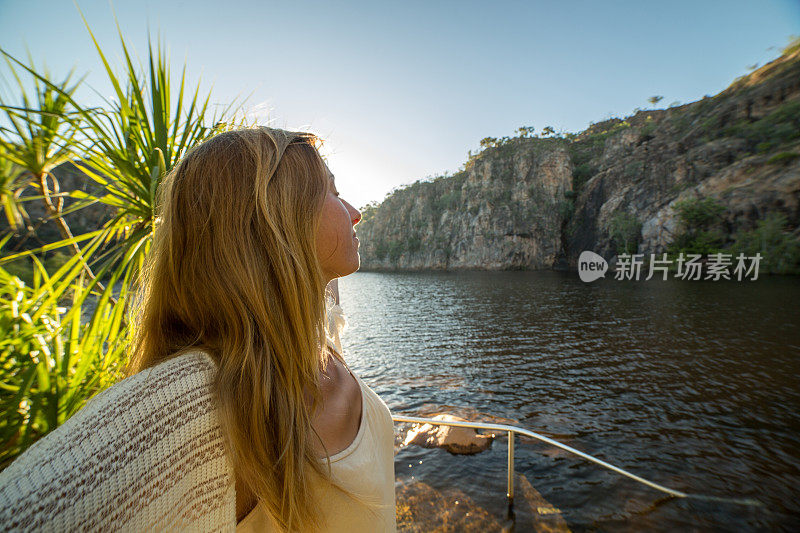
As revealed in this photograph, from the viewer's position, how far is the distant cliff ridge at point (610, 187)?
27609mm

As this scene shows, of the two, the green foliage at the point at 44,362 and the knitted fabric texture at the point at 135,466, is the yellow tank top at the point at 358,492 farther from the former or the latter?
the green foliage at the point at 44,362

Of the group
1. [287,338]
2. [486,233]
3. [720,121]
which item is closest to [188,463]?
[287,338]

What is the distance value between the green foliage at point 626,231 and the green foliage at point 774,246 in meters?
10.7

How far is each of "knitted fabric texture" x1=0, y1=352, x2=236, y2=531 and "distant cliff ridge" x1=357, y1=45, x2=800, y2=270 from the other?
34.7 m

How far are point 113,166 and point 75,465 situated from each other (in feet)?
7.65

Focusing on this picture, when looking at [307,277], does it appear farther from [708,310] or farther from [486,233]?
[486,233]

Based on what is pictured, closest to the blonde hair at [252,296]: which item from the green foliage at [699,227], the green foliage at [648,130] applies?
the green foliage at [699,227]

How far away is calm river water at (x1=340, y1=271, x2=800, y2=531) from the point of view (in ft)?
13.0

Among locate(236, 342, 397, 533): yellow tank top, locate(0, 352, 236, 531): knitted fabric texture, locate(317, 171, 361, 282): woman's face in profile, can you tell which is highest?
locate(317, 171, 361, 282): woman's face in profile

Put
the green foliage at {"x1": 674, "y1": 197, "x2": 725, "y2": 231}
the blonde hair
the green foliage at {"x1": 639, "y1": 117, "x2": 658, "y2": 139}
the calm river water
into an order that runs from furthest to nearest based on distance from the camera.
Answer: the green foliage at {"x1": 639, "y1": 117, "x2": 658, "y2": 139} < the green foliage at {"x1": 674, "y1": 197, "x2": 725, "y2": 231} < the calm river water < the blonde hair

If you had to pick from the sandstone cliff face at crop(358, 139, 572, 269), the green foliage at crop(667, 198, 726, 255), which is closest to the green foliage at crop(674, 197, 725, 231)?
the green foliage at crop(667, 198, 726, 255)

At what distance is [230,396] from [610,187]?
50.6 m

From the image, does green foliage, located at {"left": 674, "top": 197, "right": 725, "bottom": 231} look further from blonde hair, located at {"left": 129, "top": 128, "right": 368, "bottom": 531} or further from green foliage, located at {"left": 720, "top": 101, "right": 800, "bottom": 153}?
blonde hair, located at {"left": 129, "top": 128, "right": 368, "bottom": 531}

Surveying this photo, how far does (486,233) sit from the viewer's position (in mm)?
56875
